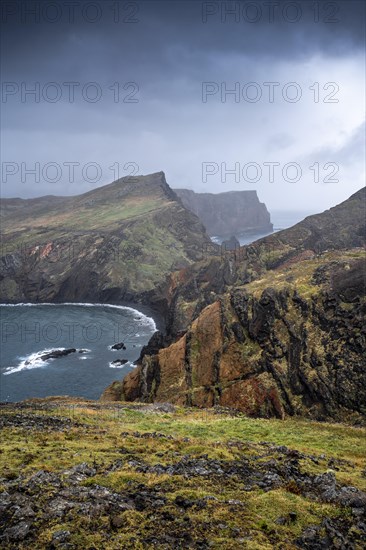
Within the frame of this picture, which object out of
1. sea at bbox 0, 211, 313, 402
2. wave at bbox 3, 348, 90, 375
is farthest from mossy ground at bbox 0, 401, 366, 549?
wave at bbox 3, 348, 90, 375

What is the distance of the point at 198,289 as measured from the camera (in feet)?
456

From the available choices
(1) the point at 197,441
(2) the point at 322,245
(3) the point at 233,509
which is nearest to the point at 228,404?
(1) the point at 197,441

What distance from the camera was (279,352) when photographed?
53844 mm

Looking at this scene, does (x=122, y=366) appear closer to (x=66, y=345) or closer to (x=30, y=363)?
(x=30, y=363)

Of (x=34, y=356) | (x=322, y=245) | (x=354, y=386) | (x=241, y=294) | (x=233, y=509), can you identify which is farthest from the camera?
(x=322, y=245)

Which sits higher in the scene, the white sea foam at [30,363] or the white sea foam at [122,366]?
the white sea foam at [30,363]

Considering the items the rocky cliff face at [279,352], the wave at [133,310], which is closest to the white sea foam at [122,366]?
the rocky cliff face at [279,352]

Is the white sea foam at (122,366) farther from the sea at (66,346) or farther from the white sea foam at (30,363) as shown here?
the white sea foam at (30,363)

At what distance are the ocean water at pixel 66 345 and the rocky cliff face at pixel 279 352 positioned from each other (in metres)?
31.6

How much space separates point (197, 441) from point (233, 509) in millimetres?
12380

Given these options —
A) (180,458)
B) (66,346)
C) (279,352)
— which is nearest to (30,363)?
(66,346)

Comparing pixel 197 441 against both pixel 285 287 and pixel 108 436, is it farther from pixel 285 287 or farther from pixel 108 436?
pixel 285 287

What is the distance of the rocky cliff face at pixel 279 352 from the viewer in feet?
159

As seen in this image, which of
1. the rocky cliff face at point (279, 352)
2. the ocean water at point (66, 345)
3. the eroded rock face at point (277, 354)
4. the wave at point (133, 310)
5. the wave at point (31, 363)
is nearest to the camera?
the eroded rock face at point (277, 354)
